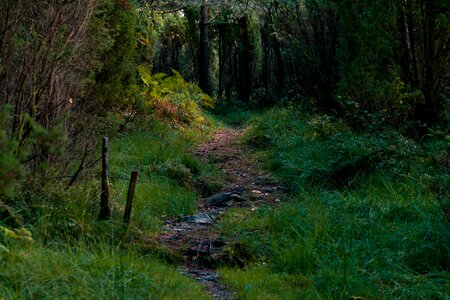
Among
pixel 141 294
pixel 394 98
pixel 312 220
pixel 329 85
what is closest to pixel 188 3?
pixel 329 85

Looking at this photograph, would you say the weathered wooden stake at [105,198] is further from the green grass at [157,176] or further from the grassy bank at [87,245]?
the green grass at [157,176]

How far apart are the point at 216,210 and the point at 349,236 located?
2030mm

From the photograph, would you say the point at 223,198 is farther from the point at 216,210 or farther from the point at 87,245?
the point at 87,245

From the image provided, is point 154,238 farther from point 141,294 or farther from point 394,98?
point 394,98

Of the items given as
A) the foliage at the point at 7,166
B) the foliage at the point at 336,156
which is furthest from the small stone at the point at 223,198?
the foliage at the point at 7,166

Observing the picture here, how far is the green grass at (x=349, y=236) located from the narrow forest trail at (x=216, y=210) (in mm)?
180

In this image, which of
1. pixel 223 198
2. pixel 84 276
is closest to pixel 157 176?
pixel 223 198

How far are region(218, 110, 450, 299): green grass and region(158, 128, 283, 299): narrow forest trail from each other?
0.18m

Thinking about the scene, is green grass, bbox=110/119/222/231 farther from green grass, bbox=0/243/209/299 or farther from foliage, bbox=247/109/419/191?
green grass, bbox=0/243/209/299

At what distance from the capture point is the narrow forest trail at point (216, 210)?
199 inches

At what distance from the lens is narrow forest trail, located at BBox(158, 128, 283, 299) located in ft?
16.6

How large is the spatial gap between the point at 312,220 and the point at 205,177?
9.15ft

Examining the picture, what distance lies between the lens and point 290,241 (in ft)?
17.6

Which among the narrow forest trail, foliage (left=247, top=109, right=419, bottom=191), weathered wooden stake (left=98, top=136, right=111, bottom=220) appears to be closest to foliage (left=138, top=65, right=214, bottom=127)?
the narrow forest trail
